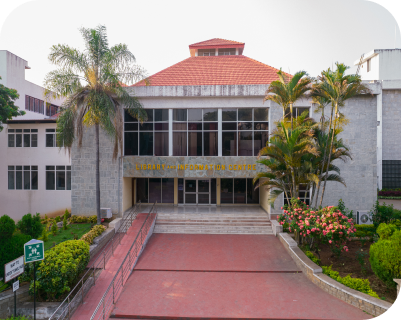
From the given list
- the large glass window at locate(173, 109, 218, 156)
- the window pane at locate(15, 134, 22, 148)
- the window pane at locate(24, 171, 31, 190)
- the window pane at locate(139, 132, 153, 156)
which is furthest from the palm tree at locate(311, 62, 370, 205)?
the window pane at locate(15, 134, 22, 148)

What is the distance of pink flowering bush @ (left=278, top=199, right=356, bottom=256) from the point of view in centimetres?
1066

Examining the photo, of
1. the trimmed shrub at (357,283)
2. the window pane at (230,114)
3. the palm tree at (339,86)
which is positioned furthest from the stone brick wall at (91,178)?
the trimmed shrub at (357,283)

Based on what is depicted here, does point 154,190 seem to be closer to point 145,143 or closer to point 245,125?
point 145,143

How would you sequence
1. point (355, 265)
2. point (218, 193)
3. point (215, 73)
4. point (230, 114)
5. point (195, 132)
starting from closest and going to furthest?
1. point (355, 265)
2. point (230, 114)
3. point (195, 132)
4. point (215, 73)
5. point (218, 193)

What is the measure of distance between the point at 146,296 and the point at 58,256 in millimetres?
3378

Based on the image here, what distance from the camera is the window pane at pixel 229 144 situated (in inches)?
706

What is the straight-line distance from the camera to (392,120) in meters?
28.7

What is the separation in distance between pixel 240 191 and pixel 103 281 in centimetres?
1262

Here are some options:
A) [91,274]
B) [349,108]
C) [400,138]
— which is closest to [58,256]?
[91,274]

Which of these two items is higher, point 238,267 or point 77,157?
point 77,157

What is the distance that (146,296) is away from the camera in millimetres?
9375

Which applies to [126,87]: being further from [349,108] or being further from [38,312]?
[349,108]

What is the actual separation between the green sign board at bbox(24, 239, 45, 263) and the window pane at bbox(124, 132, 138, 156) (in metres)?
10.6

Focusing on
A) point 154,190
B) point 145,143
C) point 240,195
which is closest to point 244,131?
point 240,195
